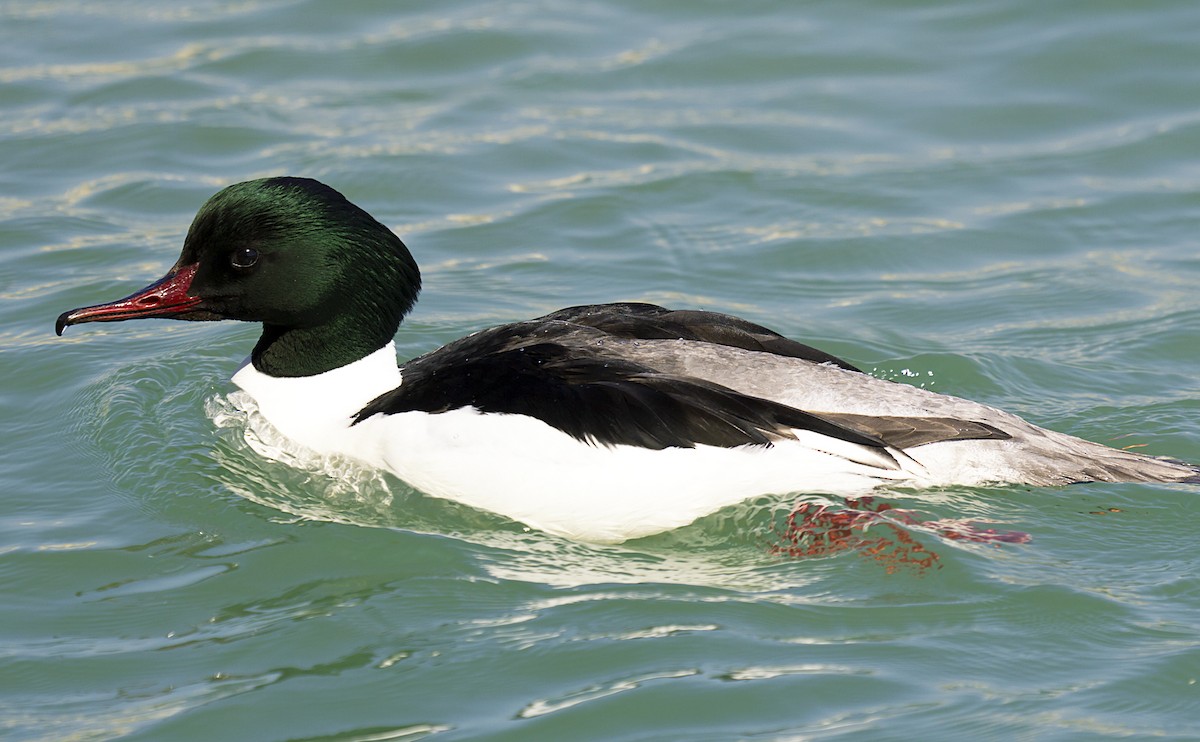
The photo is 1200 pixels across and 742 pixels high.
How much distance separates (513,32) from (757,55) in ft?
6.32

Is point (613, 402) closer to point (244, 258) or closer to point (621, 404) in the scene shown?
point (621, 404)

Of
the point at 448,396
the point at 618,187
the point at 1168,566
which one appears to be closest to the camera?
the point at 1168,566

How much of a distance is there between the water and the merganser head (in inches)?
25.9

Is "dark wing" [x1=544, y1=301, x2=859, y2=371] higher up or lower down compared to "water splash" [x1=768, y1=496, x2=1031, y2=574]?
higher up

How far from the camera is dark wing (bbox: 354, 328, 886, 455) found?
589cm

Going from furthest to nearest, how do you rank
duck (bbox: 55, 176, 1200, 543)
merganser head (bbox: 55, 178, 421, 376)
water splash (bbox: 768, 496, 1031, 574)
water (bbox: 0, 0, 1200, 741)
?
merganser head (bbox: 55, 178, 421, 376), duck (bbox: 55, 176, 1200, 543), water splash (bbox: 768, 496, 1031, 574), water (bbox: 0, 0, 1200, 741)

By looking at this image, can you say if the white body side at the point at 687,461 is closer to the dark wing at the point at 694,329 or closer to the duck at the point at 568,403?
the duck at the point at 568,403

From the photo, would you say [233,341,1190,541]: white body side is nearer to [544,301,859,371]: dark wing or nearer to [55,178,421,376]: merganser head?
[544,301,859,371]: dark wing

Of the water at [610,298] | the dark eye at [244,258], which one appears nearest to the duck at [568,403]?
the dark eye at [244,258]

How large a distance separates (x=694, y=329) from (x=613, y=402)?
80 cm

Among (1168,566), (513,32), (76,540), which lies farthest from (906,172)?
(76,540)

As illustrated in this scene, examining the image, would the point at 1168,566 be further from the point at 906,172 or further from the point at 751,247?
the point at 906,172

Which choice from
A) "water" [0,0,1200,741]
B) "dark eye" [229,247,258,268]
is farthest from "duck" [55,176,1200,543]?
"water" [0,0,1200,741]

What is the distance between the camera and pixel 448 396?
20.2ft
